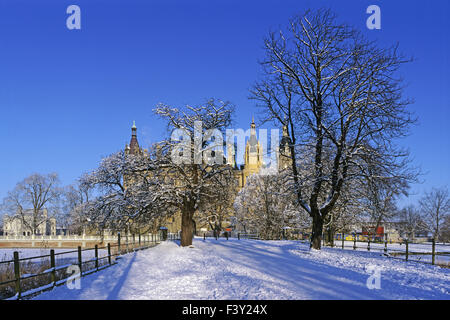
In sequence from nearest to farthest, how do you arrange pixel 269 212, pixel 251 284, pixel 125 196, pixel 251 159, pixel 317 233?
1. pixel 251 284
2. pixel 317 233
3. pixel 125 196
4. pixel 269 212
5. pixel 251 159

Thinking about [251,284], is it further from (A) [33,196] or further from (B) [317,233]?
(A) [33,196]

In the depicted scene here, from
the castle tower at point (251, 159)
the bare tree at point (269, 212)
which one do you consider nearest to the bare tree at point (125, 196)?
the bare tree at point (269, 212)

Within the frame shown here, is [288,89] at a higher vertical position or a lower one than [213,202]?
higher

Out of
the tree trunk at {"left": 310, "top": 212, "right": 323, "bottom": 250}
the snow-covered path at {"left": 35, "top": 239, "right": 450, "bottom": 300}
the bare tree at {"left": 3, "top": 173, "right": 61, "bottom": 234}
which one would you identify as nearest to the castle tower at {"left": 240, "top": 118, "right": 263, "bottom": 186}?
the bare tree at {"left": 3, "top": 173, "right": 61, "bottom": 234}

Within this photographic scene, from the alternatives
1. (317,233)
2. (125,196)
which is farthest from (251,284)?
(125,196)

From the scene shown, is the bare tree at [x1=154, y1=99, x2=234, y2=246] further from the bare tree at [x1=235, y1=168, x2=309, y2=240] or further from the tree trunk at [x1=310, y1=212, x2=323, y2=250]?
the bare tree at [x1=235, y1=168, x2=309, y2=240]

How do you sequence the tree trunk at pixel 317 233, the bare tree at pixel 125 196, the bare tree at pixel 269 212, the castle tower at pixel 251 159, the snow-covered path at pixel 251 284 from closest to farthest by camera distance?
1. the snow-covered path at pixel 251 284
2. the tree trunk at pixel 317 233
3. the bare tree at pixel 125 196
4. the bare tree at pixel 269 212
5. the castle tower at pixel 251 159

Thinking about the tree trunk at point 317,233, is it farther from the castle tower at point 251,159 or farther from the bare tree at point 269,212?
the castle tower at point 251,159

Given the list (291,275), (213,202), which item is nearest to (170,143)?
(213,202)
